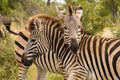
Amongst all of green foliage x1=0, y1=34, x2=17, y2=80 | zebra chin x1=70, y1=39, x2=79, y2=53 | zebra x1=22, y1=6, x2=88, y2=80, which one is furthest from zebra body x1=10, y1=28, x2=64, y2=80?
zebra chin x1=70, y1=39, x2=79, y2=53

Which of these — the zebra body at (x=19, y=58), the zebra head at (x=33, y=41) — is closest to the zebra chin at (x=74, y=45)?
the zebra head at (x=33, y=41)

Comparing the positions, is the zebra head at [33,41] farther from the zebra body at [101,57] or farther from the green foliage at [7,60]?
the green foliage at [7,60]

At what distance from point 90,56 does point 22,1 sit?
22.9 metres

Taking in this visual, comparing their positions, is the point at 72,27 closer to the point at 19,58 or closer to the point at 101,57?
the point at 101,57

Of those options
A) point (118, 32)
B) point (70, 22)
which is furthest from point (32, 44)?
point (118, 32)

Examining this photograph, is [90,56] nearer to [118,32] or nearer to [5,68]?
[5,68]

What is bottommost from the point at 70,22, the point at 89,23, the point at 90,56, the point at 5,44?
the point at 90,56

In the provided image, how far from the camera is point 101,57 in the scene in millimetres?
6031

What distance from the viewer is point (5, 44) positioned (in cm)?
1002

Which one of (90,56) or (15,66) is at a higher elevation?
(15,66)

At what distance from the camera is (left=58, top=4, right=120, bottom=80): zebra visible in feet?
19.4

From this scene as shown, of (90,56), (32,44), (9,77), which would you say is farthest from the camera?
(9,77)

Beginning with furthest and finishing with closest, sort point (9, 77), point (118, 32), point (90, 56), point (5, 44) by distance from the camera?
point (118, 32) → point (5, 44) → point (9, 77) → point (90, 56)

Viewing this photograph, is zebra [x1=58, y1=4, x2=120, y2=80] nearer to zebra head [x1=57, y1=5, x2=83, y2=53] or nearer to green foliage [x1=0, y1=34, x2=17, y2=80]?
zebra head [x1=57, y1=5, x2=83, y2=53]
